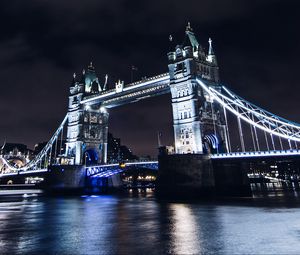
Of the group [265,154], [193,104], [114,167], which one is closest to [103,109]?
[114,167]

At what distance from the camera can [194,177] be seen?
41.6 m

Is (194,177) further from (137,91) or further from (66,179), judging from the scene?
(66,179)

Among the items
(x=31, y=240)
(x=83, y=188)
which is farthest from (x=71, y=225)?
(x=83, y=188)

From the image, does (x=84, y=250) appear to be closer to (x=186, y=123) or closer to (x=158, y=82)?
(x=186, y=123)

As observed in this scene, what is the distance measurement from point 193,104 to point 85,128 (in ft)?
111

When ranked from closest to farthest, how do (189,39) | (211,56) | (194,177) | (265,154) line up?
1. (265,154)
2. (194,177)
3. (189,39)
4. (211,56)

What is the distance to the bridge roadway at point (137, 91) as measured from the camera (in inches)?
2188

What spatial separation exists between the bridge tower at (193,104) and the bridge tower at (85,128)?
1111 inches

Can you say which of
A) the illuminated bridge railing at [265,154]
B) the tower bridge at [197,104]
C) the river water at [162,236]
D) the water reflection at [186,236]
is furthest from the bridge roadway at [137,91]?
the water reflection at [186,236]

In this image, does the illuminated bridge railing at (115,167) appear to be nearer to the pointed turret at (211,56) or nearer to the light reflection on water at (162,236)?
the pointed turret at (211,56)

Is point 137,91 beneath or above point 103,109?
beneath

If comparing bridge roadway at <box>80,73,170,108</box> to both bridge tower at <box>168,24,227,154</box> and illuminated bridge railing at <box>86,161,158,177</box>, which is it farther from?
illuminated bridge railing at <box>86,161,158,177</box>

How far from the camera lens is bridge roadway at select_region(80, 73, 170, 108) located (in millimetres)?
55562

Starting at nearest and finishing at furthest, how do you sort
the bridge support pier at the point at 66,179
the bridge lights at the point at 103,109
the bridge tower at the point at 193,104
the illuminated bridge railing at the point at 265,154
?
the illuminated bridge railing at the point at 265,154, the bridge tower at the point at 193,104, the bridge support pier at the point at 66,179, the bridge lights at the point at 103,109
